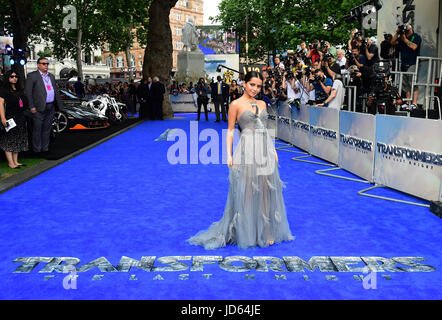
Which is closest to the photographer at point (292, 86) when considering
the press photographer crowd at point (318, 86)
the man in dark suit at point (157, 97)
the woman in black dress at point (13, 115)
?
the press photographer crowd at point (318, 86)

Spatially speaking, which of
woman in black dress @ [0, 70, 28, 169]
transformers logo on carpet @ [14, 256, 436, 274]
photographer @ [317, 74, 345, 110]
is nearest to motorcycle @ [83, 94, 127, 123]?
woman in black dress @ [0, 70, 28, 169]

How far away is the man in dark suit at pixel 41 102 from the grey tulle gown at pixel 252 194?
737 cm

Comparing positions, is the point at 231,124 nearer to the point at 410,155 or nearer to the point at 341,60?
the point at 410,155

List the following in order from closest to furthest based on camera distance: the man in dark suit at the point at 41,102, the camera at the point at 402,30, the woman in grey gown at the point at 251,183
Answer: the woman in grey gown at the point at 251,183, the man in dark suit at the point at 41,102, the camera at the point at 402,30

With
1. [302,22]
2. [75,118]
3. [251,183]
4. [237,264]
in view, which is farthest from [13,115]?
[302,22]

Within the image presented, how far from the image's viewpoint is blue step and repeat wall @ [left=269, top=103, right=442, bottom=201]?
754 centimetres

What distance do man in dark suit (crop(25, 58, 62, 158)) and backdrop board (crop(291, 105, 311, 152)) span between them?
653 cm

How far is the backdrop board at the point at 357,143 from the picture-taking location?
9211 millimetres

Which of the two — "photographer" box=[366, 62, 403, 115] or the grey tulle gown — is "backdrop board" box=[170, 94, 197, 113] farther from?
the grey tulle gown

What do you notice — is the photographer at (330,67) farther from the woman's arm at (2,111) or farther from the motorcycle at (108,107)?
the motorcycle at (108,107)

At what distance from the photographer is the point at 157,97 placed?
27500mm

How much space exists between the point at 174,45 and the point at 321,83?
4896 inches

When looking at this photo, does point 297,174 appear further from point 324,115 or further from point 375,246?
point 375,246
